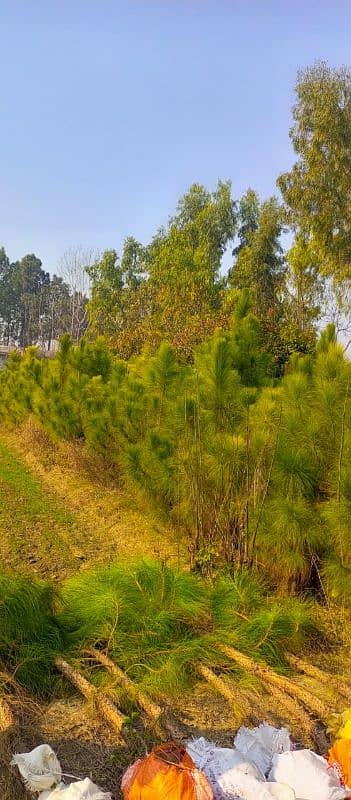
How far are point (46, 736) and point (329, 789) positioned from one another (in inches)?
43.4

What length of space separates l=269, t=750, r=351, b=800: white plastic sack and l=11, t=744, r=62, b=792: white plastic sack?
2.28ft

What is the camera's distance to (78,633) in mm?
3014

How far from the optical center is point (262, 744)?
213 centimetres

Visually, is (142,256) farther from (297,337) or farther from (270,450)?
(270,450)

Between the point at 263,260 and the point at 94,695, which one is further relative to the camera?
the point at 263,260

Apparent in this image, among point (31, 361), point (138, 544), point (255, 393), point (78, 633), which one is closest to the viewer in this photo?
point (78, 633)

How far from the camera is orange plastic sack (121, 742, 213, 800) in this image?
1.73 m

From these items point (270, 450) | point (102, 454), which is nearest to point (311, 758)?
point (270, 450)

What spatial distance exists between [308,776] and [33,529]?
175 inches

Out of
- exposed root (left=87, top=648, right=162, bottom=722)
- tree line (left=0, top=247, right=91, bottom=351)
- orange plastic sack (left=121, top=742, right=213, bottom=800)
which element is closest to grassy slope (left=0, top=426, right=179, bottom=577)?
exposed root (left=87, top=648, right=162, bottom=722)

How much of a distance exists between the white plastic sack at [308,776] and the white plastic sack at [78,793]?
1.81 feet

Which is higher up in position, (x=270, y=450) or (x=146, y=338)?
(x=146, y=338)

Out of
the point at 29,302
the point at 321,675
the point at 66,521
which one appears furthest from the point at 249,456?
the point at 29,302

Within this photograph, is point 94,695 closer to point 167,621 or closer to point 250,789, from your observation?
point 167,621
